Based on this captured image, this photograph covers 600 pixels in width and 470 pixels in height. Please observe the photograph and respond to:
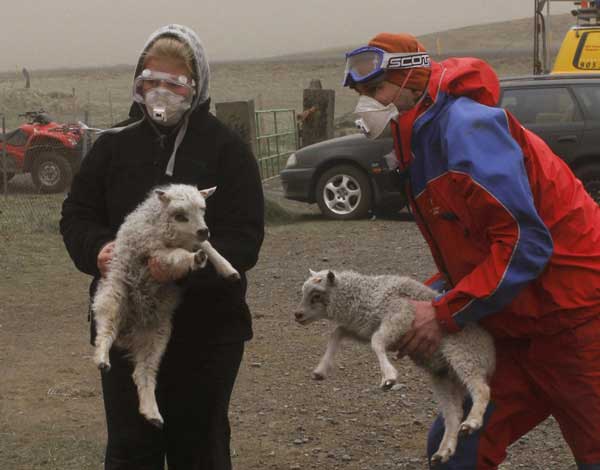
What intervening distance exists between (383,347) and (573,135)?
34.4 ft

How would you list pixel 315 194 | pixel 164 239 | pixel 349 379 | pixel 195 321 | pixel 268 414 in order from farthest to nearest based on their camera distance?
pixel 315 194
pixel 349 379
pixel 268 414
pixel 195 321
pixel 164 239

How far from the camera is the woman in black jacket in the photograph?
3820mm

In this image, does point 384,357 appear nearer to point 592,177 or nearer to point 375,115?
point 375,115

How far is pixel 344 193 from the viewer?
1488 cm

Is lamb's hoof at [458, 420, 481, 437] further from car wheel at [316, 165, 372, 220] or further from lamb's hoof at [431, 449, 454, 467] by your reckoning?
car wheel at [316, 165, 372, 220]

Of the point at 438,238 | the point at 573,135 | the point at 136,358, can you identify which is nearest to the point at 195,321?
the point at 136,358

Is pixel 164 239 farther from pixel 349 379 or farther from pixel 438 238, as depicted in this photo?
pixel 349 379

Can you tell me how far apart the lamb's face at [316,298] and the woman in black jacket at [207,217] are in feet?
0.99

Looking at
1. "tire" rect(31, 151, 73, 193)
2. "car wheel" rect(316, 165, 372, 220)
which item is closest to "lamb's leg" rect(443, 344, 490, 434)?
"car wheel" rect(316, 165, 372, 220)

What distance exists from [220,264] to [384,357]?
658 millimetres

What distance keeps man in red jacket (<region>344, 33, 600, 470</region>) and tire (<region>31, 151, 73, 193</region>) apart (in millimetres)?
13377

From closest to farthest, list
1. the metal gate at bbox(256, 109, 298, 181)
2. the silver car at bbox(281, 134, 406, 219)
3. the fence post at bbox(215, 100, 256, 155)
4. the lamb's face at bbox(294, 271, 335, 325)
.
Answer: the lamb's face at bbox(294, 271, 335, 325) < the fence post at bbox(215, 100, 256, 155) < the silver car at bbox(281, 134, 406, 219) < the metal gate at bbox(256, 109, 298, 181)

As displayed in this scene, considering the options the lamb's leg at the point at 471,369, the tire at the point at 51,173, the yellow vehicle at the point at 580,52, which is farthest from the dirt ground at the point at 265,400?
the yellow vehicle at the point at 580,52

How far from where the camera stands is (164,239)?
3.68 meters
